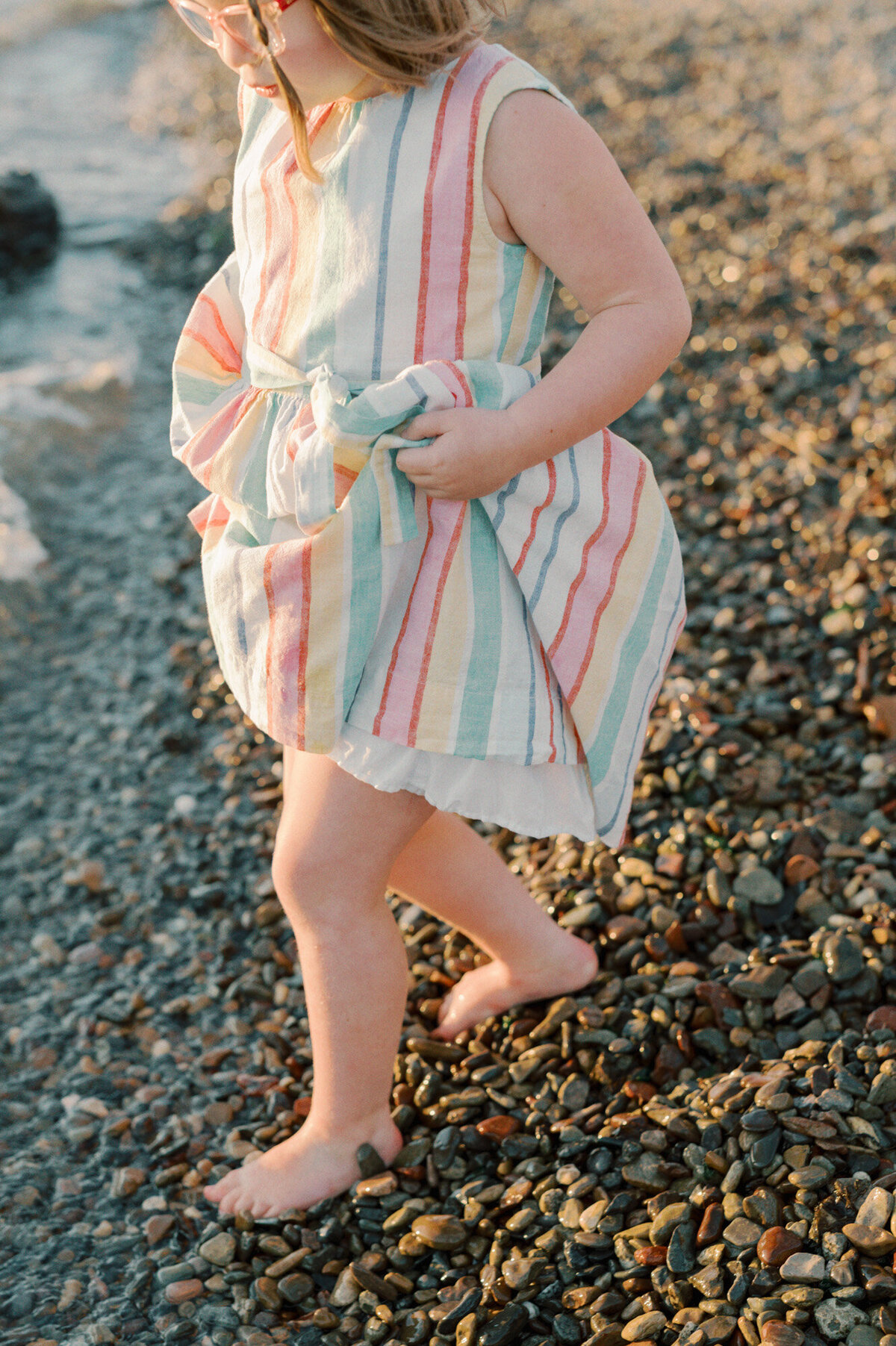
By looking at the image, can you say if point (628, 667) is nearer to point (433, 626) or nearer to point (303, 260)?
point (433, 626)

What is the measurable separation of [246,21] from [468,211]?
0.38 meters

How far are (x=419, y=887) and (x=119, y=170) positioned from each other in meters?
9.00

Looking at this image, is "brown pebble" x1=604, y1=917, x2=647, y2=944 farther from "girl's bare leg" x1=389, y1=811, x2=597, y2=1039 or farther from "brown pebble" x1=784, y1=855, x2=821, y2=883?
"brown pebble" x1=784, y1=855, x2=821, y2=883

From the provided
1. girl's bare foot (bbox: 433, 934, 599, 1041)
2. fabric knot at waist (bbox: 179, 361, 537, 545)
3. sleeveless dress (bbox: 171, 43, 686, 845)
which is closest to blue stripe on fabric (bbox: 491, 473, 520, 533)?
sleeveless dress (bbox: 171, 43, 686, 845)

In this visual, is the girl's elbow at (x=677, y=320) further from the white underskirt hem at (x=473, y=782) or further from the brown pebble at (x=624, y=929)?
the brown pebble at (x=624, y=929)

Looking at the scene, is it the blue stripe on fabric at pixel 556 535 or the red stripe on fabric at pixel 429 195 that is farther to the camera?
the blue stripe on fabric at pixel 556 535

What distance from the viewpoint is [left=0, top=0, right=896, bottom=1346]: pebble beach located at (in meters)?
1.85

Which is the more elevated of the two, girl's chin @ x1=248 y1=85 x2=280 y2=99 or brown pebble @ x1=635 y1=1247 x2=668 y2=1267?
girl's chin @ x1=248 y1=85 x2=280 y2=99

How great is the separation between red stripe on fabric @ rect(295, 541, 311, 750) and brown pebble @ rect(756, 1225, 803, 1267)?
40.1 inches

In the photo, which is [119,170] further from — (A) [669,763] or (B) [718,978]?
(B) [718,978]

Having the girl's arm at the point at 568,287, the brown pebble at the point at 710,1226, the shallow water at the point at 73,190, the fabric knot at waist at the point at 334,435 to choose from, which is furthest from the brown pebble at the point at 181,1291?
the shallow water at the point at 73,190

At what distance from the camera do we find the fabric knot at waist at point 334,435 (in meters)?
1.58

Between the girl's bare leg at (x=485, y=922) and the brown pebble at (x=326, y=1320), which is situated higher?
the girl's bare leg at (x=485, y=922)

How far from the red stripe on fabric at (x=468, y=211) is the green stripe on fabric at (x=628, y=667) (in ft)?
1.38
